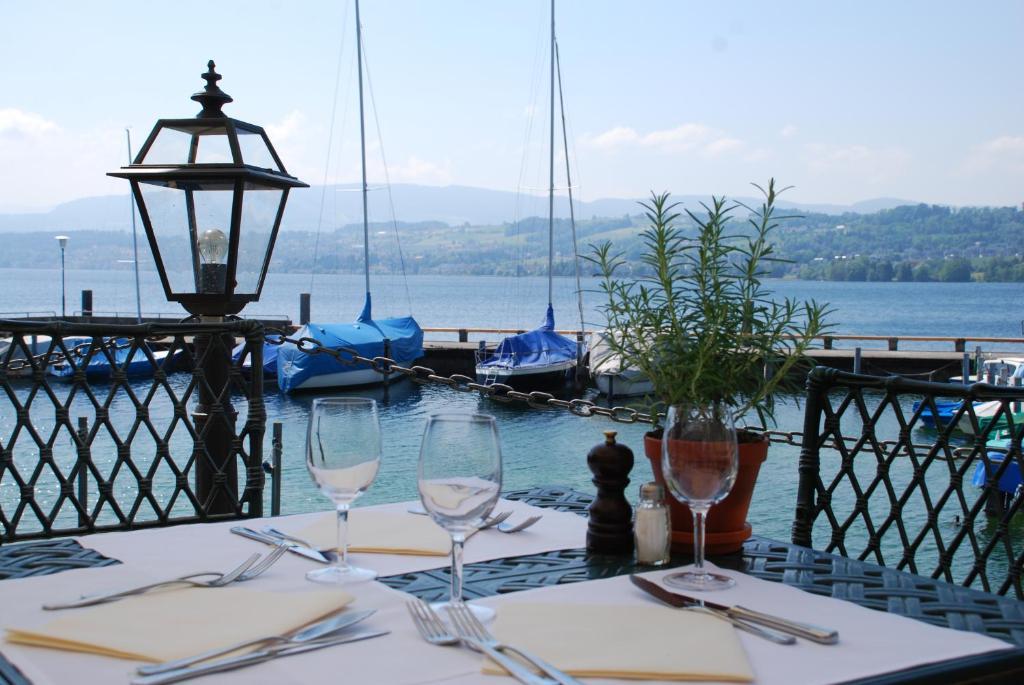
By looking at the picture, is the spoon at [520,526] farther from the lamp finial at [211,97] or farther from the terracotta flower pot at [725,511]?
the lamp finial at [211,97]

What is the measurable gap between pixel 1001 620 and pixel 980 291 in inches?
5490

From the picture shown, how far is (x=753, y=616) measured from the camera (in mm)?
1315

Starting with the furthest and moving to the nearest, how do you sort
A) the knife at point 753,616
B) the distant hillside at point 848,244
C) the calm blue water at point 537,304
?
the calm blue water at point 537,304 → the distant hillside at point 848,244 → the knife at point 753,616

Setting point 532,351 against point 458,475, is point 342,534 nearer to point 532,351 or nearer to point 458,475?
point 458,475

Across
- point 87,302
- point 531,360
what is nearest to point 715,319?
point 531,360

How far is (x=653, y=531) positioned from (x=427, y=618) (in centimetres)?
50

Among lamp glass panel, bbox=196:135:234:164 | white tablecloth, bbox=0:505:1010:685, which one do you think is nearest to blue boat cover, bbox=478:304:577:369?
lamp glass panel, bbox=196:135:234:164

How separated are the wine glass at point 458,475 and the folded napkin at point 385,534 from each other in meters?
0.38

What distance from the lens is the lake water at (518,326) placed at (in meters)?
15.5

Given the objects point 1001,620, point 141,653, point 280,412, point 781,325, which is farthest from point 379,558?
point 280,412

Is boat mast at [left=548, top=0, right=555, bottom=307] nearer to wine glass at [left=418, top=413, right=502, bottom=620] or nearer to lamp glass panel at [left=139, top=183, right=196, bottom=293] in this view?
lamp glass panel at [left=139, top=183, right=196, bottom=293]

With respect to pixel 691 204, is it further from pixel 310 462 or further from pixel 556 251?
pixel 556 251

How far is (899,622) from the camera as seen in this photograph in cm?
135

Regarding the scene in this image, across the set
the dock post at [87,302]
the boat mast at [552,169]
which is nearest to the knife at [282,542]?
the boat mast at [552,169]
